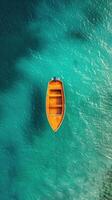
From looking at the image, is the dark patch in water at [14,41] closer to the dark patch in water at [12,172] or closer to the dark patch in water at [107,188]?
the dark patch in water at [12,172]

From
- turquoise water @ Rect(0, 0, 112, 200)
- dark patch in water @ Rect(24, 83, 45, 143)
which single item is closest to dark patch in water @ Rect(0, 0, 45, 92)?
turquoise water @ Rect(0, 0, 112, 200)

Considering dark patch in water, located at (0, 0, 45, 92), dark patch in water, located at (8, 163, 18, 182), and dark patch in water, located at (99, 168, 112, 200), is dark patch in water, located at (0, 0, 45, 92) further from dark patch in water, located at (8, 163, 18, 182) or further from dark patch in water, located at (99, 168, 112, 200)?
dark patch in water, located at (99, 168, 112, 200)

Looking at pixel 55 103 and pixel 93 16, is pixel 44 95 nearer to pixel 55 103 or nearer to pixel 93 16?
pixel 55 103

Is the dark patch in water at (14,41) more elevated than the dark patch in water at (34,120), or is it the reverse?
the dark patch in water at (14,41)

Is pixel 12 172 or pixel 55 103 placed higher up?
pixel 55 103

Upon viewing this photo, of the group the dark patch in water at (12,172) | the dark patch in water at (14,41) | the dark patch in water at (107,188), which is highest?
the dark patch in water at (14,41)

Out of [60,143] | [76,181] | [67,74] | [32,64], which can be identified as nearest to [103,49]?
[67,74]

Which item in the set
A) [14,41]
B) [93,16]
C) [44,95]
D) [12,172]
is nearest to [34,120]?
A: [44,95]

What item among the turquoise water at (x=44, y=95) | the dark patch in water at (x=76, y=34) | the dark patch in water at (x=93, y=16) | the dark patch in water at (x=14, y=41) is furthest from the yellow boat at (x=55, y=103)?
the dark patch in water at (x=93, y=16)
